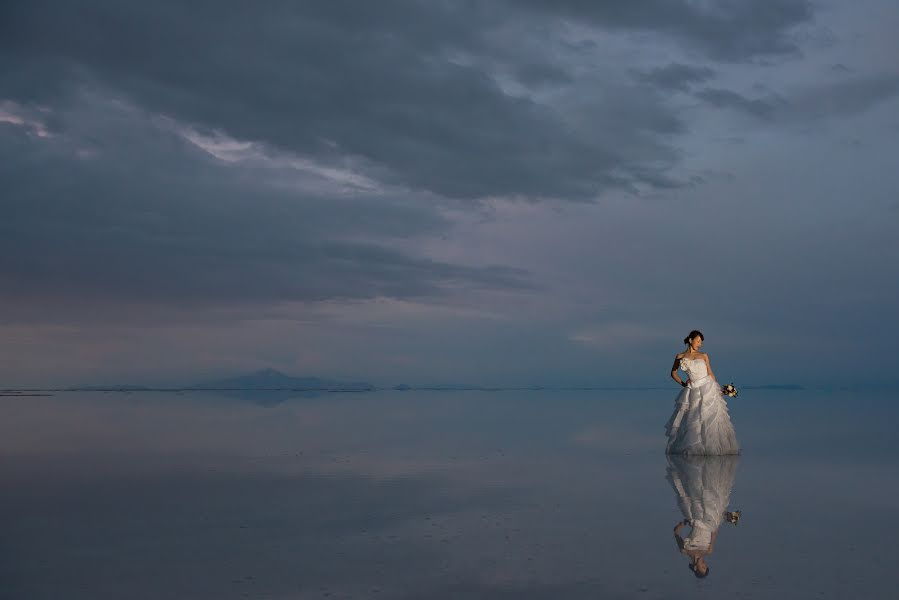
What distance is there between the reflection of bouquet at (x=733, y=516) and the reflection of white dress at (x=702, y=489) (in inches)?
4.0

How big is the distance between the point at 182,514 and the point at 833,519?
10579 millimetres

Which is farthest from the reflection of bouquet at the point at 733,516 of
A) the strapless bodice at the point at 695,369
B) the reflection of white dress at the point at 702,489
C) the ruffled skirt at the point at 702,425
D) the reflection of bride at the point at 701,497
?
the strapless bodice at the point at 695,369

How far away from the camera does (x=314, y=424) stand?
3450cm

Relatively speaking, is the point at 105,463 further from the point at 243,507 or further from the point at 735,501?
the point at 735,501

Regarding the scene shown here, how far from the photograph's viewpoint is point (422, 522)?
12.2m

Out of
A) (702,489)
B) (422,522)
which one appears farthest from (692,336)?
(422,522)

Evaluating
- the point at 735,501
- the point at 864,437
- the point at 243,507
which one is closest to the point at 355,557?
the point at 243,507

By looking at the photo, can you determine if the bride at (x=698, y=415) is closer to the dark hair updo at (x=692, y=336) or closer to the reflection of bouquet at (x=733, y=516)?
the dark hair updo at (x=692, y=336)

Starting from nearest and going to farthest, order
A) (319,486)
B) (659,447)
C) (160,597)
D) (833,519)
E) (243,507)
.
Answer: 1. (160,597)
2. (833,519)
3. (243,507)
4. (319,486)
5. (659,447)

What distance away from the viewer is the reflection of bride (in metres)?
10.2

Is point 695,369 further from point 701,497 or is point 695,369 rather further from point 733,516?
point 733,516

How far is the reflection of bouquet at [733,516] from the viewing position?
12.0m

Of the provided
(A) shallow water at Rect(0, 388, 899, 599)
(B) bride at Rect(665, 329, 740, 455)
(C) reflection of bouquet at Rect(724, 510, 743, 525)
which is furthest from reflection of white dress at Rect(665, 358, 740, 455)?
(C) reflection of bouquet at Rect(724, 510, 743, 525)

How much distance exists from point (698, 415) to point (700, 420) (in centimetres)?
17
